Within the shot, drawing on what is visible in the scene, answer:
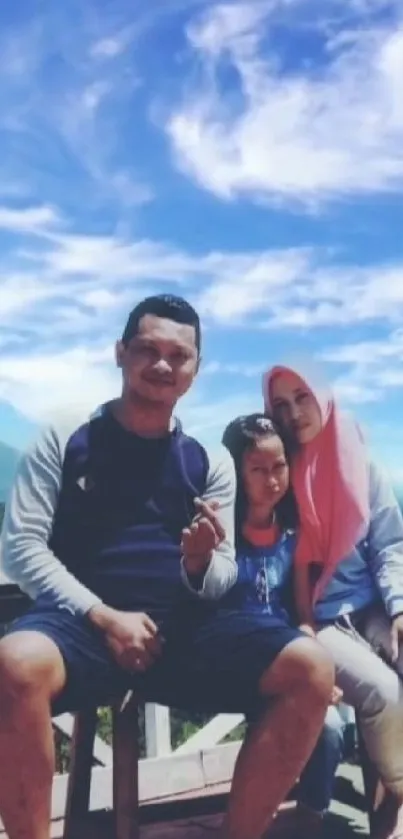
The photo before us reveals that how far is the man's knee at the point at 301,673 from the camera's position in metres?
1.95

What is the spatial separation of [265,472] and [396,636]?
17.9 inches

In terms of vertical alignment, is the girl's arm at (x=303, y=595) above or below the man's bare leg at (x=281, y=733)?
above

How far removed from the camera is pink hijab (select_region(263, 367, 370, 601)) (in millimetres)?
2334

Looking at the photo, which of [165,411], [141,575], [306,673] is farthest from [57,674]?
[165,411]

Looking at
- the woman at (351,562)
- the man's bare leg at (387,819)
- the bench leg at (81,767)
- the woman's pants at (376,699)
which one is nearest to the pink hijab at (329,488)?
the woman at (351,562)

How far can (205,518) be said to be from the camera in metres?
1.99

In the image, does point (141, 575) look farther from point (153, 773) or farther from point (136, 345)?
point (153, 773)

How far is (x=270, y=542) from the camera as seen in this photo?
2354mm

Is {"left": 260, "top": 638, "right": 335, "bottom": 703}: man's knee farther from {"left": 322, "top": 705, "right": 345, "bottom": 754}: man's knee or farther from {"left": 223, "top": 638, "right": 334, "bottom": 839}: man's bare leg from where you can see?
{"left": 322, "top": 705, "right": 345, "bottom": 754}: man's knee

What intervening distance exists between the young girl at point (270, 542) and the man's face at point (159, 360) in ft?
Result: 0.76

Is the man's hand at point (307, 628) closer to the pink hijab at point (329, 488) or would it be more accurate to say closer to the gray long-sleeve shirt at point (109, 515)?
the pink hijab at point (329, 488)

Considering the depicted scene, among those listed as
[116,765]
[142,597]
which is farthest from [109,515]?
[116,765]

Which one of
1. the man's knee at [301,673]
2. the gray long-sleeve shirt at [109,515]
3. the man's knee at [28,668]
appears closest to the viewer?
the man's knee at [28,668]

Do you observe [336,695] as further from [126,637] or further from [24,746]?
[24,746]
